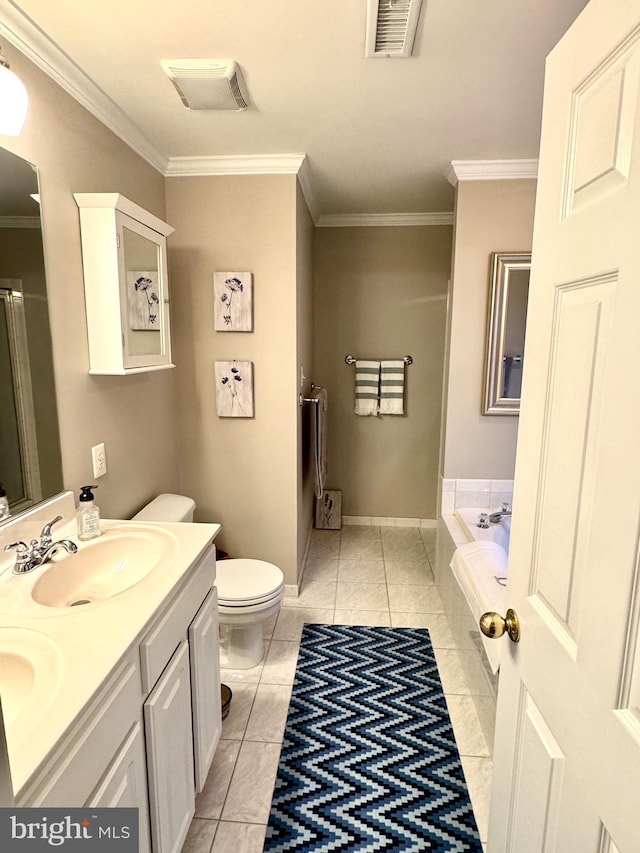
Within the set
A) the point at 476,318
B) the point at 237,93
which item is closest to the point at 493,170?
the point at 476,318

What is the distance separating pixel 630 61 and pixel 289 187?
7.05ft

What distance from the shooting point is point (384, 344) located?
3.84 m

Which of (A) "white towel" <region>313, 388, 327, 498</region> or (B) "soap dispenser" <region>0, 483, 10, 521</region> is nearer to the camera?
(B) "soap dispenser" <region>0, 483, 10, 521</region>

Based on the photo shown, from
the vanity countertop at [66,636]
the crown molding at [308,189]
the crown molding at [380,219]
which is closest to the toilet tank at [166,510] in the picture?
the vanity countertop at [66,636]

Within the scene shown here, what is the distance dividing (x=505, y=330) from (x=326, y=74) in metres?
1.57

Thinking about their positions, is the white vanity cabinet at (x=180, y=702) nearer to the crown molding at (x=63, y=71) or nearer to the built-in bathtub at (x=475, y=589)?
the built-in bathtub at (x=475, y=589)

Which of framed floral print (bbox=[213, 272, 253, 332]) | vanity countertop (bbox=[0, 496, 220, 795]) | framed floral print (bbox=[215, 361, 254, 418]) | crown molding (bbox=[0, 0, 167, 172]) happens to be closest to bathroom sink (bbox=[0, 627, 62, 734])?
vanity countertop (bbox=[0, 496, 220, 795])

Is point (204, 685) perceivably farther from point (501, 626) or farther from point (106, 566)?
point (501, 626)

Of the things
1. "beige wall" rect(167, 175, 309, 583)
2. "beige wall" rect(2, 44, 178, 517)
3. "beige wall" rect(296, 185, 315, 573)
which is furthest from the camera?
"beige wall" rect(296, 185, 315, 573)

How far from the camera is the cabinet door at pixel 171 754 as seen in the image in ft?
3.87

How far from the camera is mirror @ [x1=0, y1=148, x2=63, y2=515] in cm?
142

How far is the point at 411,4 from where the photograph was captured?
4.41 feet

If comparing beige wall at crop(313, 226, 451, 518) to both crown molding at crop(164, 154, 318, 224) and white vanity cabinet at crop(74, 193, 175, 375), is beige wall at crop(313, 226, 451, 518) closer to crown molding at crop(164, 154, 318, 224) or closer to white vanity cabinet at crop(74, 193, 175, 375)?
crown molding at crop(164, 154, 318, 224)

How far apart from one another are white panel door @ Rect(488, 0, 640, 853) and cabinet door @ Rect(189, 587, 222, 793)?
2.96 ft
